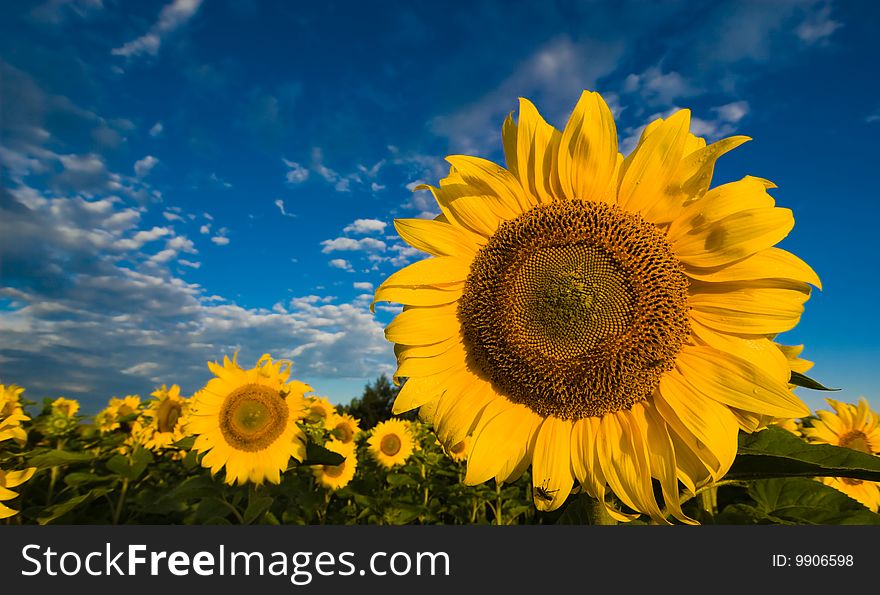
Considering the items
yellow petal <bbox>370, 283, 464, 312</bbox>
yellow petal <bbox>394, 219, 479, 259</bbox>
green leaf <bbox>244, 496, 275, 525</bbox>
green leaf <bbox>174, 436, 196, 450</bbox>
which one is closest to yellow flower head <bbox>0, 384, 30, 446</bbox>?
green leaf <bbox>174, 436, 196, 450</bbox>

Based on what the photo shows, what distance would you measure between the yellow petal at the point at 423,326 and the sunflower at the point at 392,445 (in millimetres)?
8324

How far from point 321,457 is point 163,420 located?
16.9 feet

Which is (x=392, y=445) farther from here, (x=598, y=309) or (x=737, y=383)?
(x=737, y=383)

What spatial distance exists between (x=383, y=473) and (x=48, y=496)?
5.30 meters

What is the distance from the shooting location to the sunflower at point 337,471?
8523 mm

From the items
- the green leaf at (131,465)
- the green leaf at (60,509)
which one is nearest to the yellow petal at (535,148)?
the green leaf at (60,509)

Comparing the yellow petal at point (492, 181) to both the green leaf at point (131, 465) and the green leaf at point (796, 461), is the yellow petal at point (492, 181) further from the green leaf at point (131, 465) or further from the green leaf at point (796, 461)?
the green leaf at point (131, 465)

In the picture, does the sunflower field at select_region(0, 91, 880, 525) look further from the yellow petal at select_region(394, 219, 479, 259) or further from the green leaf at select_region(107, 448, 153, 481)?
the green leaf at select_region(107, 448, 153, 481)

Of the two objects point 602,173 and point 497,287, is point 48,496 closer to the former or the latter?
point 497,287

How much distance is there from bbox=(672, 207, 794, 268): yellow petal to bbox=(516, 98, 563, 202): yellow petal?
64 centimetres

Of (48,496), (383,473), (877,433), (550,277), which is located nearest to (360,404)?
(383,473)

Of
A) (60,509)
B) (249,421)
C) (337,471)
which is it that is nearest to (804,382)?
(60,509)

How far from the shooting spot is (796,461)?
161 centimetres

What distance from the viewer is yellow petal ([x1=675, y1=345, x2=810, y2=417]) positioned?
1.89m
